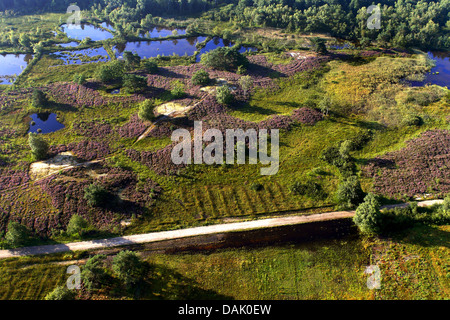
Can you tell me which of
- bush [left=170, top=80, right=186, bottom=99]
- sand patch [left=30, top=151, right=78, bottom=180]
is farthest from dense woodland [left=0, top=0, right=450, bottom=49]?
sand patch [left=30, top=151, right=78, bottom=180]

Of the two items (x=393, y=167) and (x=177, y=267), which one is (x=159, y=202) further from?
(x=393, y=167)

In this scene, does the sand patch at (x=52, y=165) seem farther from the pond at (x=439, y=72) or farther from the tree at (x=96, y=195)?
the pond at (x=439, y=72)

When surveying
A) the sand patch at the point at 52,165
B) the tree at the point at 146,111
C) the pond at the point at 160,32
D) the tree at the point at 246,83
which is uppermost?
the pond at the point at 160,32

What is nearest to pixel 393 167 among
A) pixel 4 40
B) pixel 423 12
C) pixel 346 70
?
pixel 346 70

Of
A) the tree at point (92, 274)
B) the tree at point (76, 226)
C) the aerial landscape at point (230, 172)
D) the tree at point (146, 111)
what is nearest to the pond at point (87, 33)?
the aerial landscape at point (230, 172)

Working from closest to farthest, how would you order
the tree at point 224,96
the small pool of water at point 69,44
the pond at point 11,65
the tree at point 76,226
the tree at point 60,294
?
the tree at point 60,294, the tree at point 76,226, the tree at point 224,96, the pond at point 11,65, the small pool of water at point 69,44

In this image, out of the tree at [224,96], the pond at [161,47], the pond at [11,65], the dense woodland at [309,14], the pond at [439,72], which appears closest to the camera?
the tree at [224,96]

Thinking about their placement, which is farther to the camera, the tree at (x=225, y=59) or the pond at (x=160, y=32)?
the pond at (x=160, y=32)
